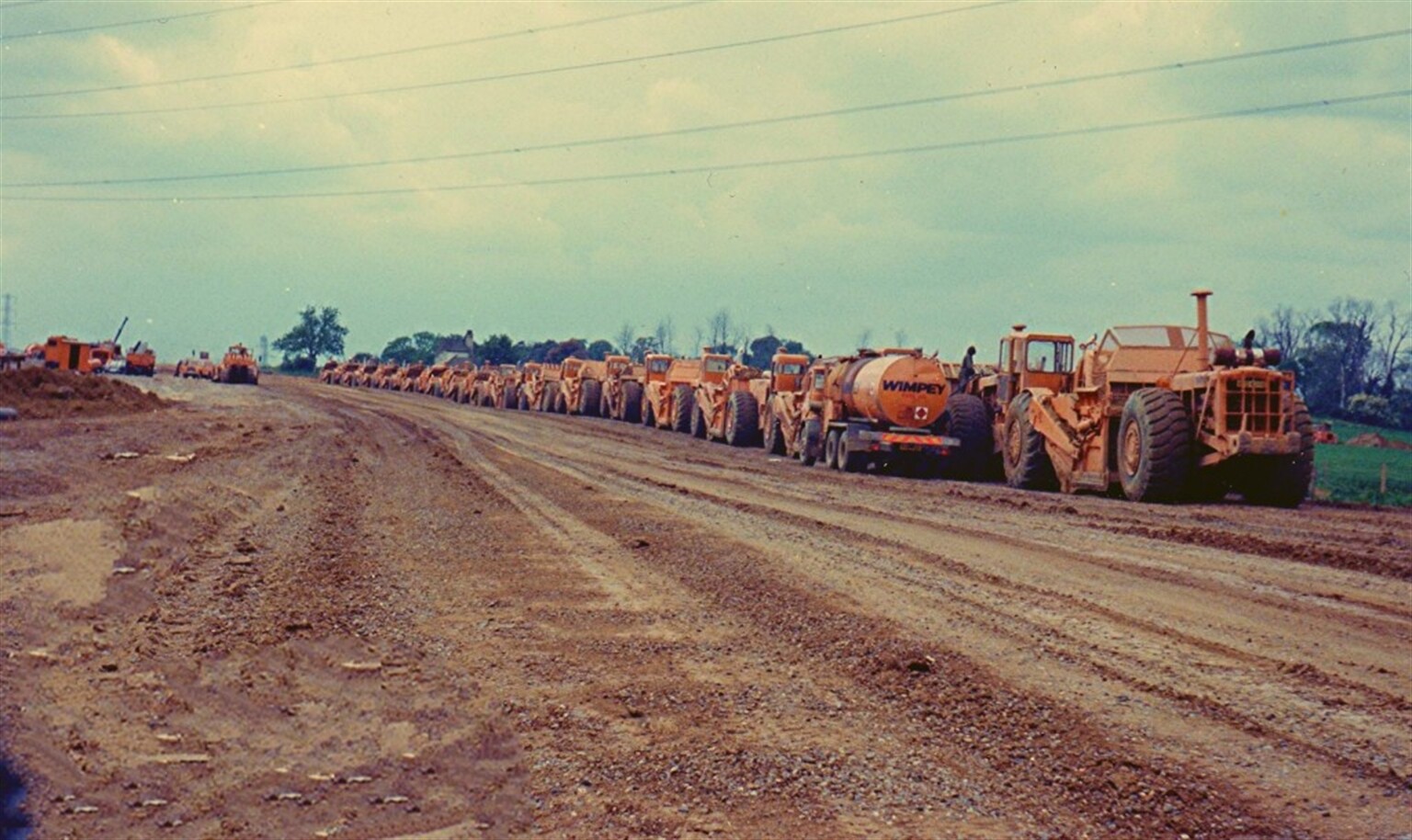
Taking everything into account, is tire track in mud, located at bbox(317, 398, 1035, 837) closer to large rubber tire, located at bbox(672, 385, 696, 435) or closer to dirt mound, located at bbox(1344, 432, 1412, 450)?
large rubber tire, located at bbox(672, 385, 696, 435)

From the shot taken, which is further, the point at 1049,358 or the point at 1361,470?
the point at 1361,470

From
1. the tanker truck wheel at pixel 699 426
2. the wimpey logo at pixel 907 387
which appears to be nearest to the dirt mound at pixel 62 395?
the tanker truck wheel at pixel 699 426

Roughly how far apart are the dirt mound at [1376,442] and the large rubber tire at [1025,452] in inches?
1557

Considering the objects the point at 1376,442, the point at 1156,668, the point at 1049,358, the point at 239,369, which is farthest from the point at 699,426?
the point at 239,369

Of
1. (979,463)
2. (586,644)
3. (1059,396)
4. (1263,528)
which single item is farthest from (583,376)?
(586,644)

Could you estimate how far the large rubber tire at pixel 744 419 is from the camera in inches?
1320

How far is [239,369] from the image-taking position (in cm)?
7056

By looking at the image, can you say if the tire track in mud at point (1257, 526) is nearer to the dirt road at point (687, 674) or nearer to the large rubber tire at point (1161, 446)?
the dirt road at point (687, 674)

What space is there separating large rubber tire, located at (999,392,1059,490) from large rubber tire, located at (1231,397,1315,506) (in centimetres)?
337

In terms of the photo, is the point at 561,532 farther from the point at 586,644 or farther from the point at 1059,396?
the point at 1059,396

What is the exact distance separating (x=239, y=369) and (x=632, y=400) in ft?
110

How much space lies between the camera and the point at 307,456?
70.6 ft

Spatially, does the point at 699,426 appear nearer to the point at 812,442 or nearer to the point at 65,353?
the point at 812,442

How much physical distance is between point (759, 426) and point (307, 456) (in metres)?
14.7
